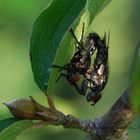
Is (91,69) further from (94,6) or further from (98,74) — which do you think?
→ (94,6)

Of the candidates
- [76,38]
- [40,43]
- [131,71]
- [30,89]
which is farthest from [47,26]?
[30,89]

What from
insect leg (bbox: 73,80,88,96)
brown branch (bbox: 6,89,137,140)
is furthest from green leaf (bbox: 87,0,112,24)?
insect leg (bbox: 73,80,88,96)

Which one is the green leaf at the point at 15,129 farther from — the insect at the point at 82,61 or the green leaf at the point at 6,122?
the insect at the point at 82,61

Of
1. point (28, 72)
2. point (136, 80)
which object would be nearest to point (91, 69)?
point (136, 80)

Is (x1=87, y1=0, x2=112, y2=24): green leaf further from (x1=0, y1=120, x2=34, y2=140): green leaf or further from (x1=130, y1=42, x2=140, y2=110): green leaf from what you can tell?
(x1=130, y1=42, x2=140, y2=110): green leaf

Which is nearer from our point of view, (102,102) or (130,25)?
(102,102)

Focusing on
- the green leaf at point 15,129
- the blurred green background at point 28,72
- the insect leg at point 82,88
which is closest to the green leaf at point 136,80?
the green leaf at point 15,129

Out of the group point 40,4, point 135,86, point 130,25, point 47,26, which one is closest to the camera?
point 135,86

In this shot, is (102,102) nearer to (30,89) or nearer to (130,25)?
(30,89)
